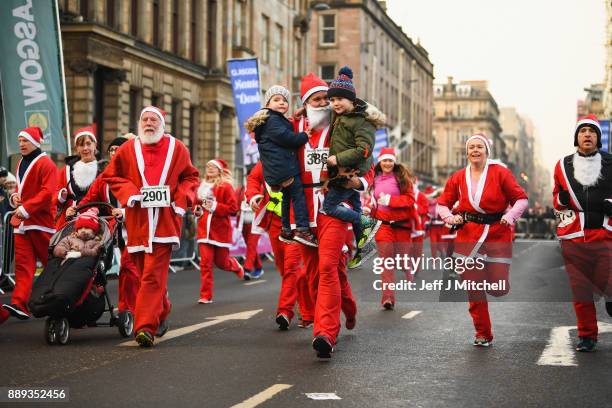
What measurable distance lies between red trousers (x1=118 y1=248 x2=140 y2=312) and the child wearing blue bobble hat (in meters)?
2.63

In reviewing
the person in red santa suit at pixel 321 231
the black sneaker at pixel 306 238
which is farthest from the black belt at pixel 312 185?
the black sneaker at pixel 306 238

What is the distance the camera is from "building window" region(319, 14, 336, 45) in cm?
8219

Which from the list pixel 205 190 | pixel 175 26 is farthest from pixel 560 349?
pixel 175 26

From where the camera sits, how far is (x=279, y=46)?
56000mm

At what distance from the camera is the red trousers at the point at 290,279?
11.0m

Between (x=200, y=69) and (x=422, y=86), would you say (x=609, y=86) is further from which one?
(x=200, y=69)

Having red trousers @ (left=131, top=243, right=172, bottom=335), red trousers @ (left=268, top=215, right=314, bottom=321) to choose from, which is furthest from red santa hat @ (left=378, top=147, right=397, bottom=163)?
red trousers @ (left=131, top=243, right=172, bottom=335)

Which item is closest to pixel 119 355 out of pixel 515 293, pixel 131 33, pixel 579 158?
pixel 579 158

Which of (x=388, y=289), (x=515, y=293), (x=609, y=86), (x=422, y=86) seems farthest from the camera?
(x=422, y=86)

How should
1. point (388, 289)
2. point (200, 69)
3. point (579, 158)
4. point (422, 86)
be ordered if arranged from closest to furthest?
point (579, 158)
point (388, 289)
point (200, 69)
point (422, 86)

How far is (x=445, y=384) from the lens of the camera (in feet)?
25.5

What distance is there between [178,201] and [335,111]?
1.69m

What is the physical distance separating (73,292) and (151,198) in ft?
3.49

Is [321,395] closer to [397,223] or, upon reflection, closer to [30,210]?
[30,210]
